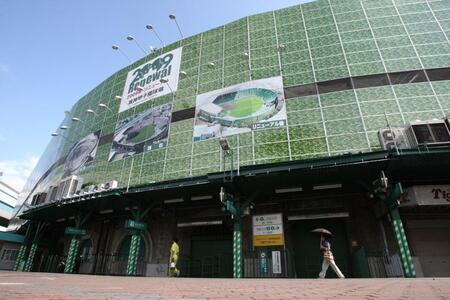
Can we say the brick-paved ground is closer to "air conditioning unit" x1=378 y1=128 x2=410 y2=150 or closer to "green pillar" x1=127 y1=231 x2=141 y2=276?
"air conditioning unit" x1=378 y1=128 x2=410 y2=150

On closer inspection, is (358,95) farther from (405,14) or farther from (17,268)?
(17,268)

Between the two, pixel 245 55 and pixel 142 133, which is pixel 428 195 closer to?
pixel 245 55

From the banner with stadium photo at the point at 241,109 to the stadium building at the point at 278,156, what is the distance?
0.28 feet

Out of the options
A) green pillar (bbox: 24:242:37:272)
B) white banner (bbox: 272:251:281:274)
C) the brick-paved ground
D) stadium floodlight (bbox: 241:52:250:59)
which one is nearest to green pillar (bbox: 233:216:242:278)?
white banner (bbox: 272:251:281:274)

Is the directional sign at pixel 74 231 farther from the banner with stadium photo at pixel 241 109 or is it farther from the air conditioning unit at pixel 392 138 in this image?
the air conditioning unit at pixel 392 138

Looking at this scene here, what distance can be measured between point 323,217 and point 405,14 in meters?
15.3

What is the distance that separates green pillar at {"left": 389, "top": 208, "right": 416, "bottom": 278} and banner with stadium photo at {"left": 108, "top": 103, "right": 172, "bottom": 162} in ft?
46.6

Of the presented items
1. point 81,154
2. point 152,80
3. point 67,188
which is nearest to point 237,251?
point 67,188

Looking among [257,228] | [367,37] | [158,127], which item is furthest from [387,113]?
[158,127]

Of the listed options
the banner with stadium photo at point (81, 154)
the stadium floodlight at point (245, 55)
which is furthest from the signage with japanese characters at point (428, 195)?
the banner with stadium photo at point (81, 154)

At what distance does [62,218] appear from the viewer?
2052 cm

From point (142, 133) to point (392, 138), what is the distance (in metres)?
16.5

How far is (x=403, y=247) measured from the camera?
1060 cm

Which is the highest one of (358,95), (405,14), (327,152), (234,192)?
(405,14)
